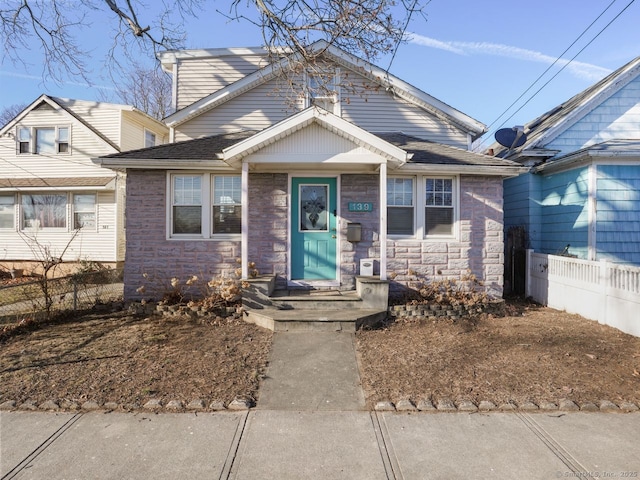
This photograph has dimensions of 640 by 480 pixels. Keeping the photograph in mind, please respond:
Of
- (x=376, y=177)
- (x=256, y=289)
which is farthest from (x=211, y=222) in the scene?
(x=376, y=177)

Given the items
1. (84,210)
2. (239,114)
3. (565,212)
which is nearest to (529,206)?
(565,212)

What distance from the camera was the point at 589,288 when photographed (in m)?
7.00

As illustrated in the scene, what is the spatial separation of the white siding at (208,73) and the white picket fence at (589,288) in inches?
352

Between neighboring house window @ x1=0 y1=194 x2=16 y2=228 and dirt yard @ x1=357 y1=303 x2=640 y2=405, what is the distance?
15140 millimetres

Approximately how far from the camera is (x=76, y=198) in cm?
1410

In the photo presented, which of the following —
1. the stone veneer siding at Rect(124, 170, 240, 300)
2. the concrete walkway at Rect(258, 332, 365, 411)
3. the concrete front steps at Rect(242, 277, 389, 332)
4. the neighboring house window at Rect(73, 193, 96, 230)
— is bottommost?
the concrete walkway at Rect(258, 332, 365, 411)

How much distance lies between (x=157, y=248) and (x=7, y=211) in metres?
10.9

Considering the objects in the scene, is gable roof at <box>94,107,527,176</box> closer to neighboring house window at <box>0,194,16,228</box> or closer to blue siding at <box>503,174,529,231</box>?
blue siding at <box>503,174,529,231</box>

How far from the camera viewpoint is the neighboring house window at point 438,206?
8.20m

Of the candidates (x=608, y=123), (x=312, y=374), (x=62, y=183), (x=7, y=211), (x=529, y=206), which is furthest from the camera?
(x=7, y=211)

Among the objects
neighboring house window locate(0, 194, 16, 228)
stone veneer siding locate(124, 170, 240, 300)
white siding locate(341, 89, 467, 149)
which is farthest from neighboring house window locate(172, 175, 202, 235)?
neighboring house window locate(0, 194, 16, 228)

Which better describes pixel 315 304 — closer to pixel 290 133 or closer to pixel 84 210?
pixel 290 133

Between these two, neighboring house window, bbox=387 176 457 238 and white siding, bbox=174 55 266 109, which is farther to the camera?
white siding, bbox=174 55 266 109

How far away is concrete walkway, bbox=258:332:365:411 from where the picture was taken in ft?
13.3
